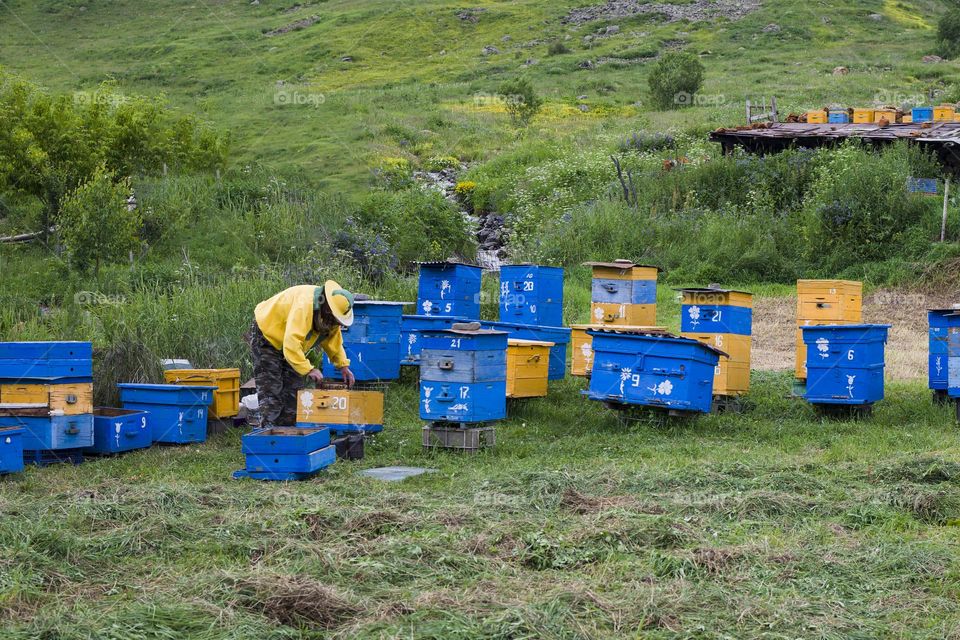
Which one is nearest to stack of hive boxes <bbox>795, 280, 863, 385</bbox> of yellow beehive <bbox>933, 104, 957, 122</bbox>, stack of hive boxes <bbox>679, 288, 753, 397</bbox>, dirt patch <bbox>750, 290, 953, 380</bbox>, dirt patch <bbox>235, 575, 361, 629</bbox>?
stack of hive boxes <bbox>679, 288, 753, 397</bbox>

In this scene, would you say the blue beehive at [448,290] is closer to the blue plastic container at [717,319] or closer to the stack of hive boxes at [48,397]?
the blue plastic container at [717,319]

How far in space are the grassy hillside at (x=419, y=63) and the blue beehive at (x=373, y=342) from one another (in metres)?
18.9

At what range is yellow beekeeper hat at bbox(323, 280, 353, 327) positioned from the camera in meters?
10.2

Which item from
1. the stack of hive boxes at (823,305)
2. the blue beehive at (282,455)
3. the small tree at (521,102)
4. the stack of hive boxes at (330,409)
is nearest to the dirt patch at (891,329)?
the stack of hive boxes at (823,305)

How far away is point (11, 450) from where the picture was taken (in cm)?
959

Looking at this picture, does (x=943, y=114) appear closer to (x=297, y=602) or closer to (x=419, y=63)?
(x=297, y=602)

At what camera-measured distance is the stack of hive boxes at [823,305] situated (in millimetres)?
13367

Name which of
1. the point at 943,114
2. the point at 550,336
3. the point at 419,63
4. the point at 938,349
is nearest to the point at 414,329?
the point at 550,336

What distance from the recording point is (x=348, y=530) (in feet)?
24.4

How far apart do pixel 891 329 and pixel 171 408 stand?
43.8 ft

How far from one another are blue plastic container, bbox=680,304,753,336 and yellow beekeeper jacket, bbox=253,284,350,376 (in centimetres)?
467

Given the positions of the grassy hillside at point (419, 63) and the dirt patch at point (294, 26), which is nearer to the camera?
the grassy hillside at point (419, 63)

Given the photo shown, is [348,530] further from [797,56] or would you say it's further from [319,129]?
[797,56]

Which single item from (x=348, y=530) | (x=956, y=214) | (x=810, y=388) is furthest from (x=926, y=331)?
(x=348, y=530)
